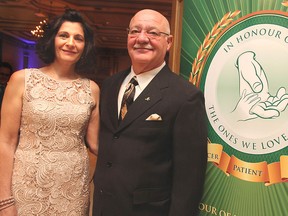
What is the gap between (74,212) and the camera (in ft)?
6.67

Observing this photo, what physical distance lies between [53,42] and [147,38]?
568mm

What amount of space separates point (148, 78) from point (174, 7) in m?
0.38

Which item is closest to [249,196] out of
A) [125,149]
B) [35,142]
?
[125,149]

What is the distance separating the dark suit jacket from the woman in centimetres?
31

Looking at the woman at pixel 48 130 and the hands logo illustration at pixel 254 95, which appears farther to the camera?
the woman at pixel 48 130

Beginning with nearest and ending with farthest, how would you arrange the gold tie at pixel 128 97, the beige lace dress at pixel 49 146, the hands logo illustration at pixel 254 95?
the hands logo illustration at pixel 254 95 < the gold tie at pixel 128 97 < the beige lace dress at pixel 49 146

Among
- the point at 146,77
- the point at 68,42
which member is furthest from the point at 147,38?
the point at 68,42

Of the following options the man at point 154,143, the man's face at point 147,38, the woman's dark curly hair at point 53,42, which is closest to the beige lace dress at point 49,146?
the woman's dark curly hair at point 53,42

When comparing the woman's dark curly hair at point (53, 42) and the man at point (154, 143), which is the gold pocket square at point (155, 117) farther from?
the woman's dark curly hair at point (53, 42)

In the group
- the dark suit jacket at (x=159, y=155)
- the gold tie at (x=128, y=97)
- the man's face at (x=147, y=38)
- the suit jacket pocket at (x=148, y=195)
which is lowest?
the suit jacket pocket at (x=148, y=195)

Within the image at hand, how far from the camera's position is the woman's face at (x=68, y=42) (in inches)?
77.0

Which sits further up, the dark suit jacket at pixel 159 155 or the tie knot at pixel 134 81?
the tie knot at pixel 134 81

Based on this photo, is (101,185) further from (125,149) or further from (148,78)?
(148,78)

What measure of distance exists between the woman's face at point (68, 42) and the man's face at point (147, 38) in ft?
1.16
